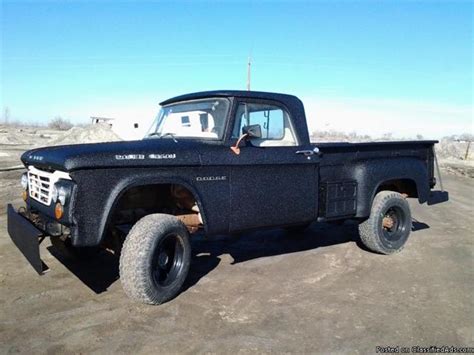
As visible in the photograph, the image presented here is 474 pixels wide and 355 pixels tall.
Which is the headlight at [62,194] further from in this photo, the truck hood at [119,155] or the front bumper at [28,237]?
the front bumper at [28,237]

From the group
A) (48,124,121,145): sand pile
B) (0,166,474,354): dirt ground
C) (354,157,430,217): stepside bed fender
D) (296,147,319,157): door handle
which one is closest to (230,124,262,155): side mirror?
(296,147,319,157): door handle

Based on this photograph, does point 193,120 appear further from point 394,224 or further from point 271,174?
point 394,224

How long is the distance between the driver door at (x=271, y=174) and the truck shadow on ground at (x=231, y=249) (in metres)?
0.99

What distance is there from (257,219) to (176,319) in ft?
4.59

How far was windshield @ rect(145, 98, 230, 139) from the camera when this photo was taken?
15.8ft

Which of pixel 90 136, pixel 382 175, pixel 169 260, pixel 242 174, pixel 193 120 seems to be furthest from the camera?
pixel 90 136

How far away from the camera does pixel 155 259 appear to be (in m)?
4.15

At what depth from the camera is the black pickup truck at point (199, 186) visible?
3807 mm

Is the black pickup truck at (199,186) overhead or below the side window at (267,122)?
below

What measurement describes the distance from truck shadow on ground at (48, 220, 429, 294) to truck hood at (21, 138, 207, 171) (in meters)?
1.39

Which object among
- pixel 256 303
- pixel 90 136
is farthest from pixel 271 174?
pixel 90 136

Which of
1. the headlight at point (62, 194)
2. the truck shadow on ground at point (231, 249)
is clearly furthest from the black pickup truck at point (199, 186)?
the truck shadow on ground at point (231, 249)

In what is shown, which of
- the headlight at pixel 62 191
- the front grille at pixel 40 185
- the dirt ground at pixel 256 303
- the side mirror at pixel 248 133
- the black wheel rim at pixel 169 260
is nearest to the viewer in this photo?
the dirt ground at pixel 256 303

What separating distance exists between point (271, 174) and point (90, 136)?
22.2m
